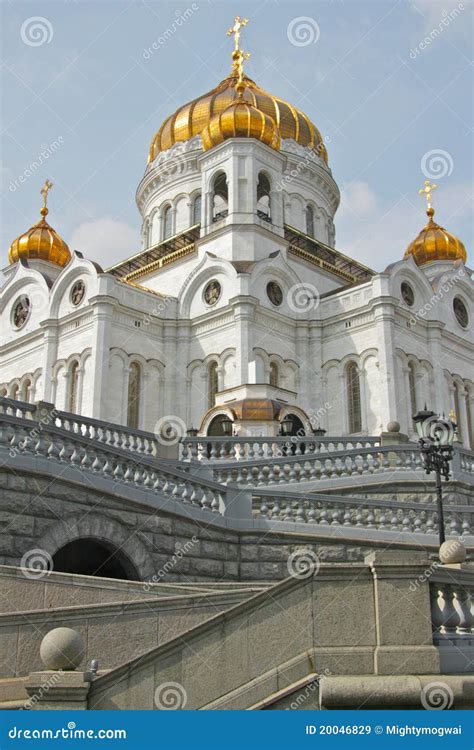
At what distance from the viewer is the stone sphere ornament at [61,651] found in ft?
24.4

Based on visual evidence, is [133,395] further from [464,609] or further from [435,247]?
[464,609]

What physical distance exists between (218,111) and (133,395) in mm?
18774

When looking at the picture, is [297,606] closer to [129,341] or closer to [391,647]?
[391,647]

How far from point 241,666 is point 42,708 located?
5.68 feet

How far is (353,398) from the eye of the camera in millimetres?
35281

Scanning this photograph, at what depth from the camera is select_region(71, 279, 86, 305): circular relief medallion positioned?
3616cm

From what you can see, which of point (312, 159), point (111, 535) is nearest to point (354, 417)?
point (312, 159)

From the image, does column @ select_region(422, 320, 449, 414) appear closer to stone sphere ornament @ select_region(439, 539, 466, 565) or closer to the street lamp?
the street lamp

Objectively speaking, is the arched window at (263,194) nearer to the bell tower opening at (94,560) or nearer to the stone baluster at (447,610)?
the bell tower opening at (94,560)

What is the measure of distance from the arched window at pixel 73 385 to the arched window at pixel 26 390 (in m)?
3.07

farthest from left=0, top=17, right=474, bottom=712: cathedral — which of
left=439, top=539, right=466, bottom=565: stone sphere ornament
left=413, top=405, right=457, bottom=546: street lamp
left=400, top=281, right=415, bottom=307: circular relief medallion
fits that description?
left=413, top=405, right=457, bottom=546: street lamp

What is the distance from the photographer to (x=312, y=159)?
158 feet

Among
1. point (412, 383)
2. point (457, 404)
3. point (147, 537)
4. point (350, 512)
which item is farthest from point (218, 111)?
point (147, 537)

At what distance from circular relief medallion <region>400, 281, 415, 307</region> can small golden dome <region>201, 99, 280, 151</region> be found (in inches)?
354
